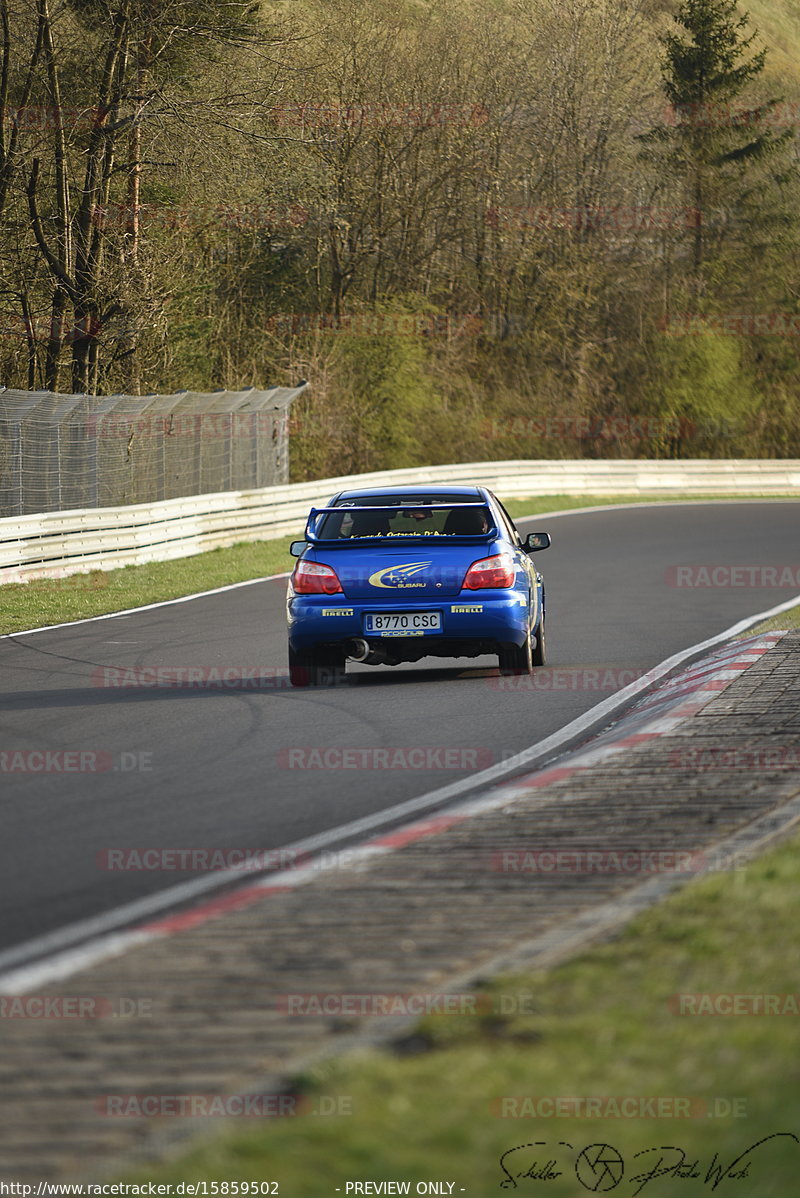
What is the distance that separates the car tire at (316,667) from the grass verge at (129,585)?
5.79 meters

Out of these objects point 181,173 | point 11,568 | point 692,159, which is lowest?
point 11,568

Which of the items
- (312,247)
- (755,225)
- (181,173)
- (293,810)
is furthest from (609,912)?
(755,225)

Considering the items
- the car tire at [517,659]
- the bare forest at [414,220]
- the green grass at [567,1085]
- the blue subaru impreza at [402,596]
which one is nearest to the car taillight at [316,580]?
the blue subaru impreza at [402,596]

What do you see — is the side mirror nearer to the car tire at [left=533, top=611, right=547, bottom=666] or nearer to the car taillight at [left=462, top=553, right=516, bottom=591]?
the car tire at [left=533, top=611, right=547, bottom=666]

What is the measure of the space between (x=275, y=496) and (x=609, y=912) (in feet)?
79.9

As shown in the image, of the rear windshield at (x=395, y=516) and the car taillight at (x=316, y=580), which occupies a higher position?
the rear windshield at (x=395, y=516)

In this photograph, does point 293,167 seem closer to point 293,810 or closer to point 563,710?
point 563,710

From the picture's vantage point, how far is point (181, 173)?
3459cm

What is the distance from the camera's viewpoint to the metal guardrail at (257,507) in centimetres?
2222

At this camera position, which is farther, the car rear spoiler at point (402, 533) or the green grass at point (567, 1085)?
the car rear spoiler at point (402, 533)

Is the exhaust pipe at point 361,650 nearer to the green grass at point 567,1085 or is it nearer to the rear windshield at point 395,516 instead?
the rear windshield at point 395,516

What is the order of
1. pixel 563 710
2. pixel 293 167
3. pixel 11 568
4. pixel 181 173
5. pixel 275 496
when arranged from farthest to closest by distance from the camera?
pixel 293 167
pixel 181 173
pixel 275 496
pixel 11 568
pixel 563 710

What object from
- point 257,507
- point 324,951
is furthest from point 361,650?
point 257,507
